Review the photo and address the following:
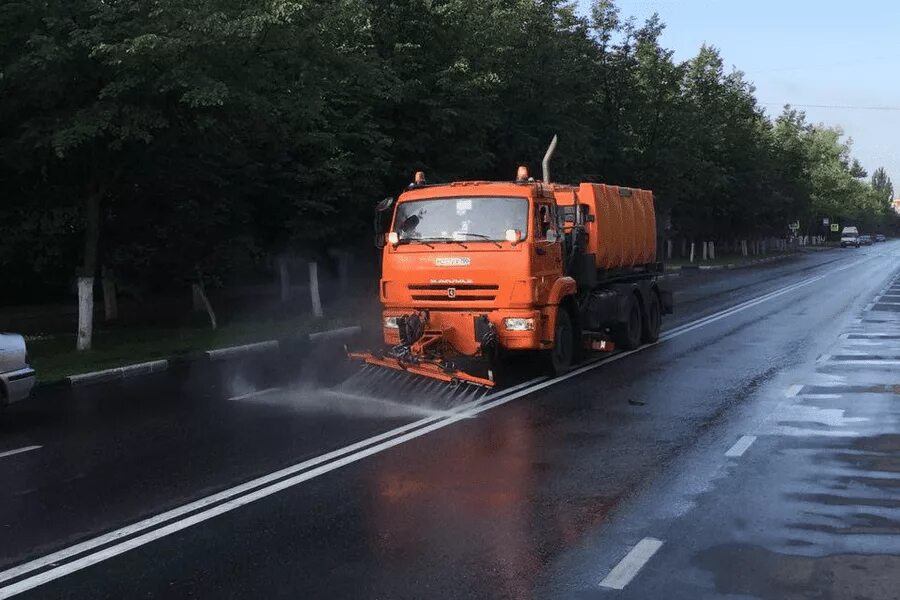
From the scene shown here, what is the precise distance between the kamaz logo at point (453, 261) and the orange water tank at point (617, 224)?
2.68 m

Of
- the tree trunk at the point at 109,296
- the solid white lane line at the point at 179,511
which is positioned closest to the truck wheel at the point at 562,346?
the solid white lane line at the point at 179,511

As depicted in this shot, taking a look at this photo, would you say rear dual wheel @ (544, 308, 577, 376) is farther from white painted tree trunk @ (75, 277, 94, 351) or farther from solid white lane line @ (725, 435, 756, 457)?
white painted tree trunk @ (75, 277, 94, 351)

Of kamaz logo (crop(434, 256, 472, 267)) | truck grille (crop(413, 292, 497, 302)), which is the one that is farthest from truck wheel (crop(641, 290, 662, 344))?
kamaz logo (crop(434, 256, 472, 267))

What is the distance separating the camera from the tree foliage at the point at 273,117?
13195 millimetres

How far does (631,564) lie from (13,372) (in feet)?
23.8

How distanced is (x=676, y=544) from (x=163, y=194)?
16.2 m

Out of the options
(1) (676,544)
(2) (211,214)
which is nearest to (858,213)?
(2) (211,214)

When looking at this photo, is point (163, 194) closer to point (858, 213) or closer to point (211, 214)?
point (211, 214)

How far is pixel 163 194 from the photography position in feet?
63.6

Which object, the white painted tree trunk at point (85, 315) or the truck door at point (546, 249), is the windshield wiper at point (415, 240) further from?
the white painted tree trunk at point (85, 315)

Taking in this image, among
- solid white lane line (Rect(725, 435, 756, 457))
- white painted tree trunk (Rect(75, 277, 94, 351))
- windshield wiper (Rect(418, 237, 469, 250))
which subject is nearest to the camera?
solid white lane line (Rect(725, 435, 756, 457))

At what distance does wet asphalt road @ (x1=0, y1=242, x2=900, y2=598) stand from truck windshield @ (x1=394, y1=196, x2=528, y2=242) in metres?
2.24

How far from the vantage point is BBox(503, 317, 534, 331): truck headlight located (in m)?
11.7

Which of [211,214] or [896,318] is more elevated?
[211,214]
